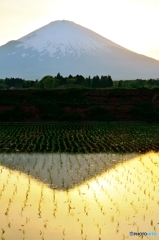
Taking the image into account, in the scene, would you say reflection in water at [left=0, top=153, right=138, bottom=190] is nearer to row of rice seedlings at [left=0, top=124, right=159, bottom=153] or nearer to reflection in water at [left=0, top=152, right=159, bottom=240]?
reflection in water at [left=0, top=152, right=159, bottom=240]

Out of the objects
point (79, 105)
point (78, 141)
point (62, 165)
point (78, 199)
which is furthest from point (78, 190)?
point (79, 105)

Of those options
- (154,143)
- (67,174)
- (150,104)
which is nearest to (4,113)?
(150,104)

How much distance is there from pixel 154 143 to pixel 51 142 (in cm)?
483

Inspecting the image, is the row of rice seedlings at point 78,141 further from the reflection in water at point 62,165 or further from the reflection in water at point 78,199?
the reflection in water at point 78,199

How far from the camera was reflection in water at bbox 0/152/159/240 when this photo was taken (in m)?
7.32

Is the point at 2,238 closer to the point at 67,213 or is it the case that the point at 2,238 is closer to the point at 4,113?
the point at 67,213

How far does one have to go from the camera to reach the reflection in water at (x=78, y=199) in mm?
7316

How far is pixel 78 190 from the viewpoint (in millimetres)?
9930

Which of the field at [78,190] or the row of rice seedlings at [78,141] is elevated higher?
the field at [78,190]

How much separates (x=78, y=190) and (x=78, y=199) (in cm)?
82

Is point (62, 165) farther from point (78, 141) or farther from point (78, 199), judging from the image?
point (78, 141)

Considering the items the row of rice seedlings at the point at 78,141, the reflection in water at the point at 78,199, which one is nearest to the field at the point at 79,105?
the row of rice seedlings at the point at 78,141

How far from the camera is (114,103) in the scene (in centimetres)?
3491

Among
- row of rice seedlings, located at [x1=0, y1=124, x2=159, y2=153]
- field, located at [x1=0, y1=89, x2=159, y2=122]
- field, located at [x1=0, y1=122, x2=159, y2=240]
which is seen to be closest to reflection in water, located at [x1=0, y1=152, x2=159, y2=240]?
field, located at [x1=0, y1=122, x2=159, y2=240]
